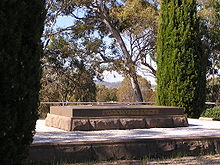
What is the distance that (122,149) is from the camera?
6.84 metres

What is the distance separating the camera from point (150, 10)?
22078 millimetres

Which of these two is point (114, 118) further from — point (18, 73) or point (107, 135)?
point (18, 73)

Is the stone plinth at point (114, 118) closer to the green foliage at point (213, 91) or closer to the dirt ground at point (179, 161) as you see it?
the dirt ground at point (179, 161)

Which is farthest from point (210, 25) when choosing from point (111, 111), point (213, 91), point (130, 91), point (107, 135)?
point (130, 91)

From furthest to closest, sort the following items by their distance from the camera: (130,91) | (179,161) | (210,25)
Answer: (130,91)
(210,25)
(179,161)

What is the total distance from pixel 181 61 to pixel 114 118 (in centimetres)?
623

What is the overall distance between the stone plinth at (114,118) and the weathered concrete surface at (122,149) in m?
2.94

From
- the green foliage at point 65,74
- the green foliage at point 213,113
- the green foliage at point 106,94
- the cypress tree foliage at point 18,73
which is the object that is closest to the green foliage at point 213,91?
the green foliage at point 65,74

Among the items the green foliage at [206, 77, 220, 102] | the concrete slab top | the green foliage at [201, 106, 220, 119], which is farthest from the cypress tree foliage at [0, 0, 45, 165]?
the green foliage at [206, 77, 220, 102]

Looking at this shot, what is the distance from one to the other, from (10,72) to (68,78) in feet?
71.1

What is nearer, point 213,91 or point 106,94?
point 213,91

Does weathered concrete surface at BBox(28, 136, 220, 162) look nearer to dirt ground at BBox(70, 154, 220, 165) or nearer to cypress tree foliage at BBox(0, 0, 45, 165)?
dirt ground at BBox(70, 154, 220, 165)

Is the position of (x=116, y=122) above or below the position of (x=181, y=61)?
below

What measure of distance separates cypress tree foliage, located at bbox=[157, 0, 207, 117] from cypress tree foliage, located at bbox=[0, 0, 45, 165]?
11024 millimetres
